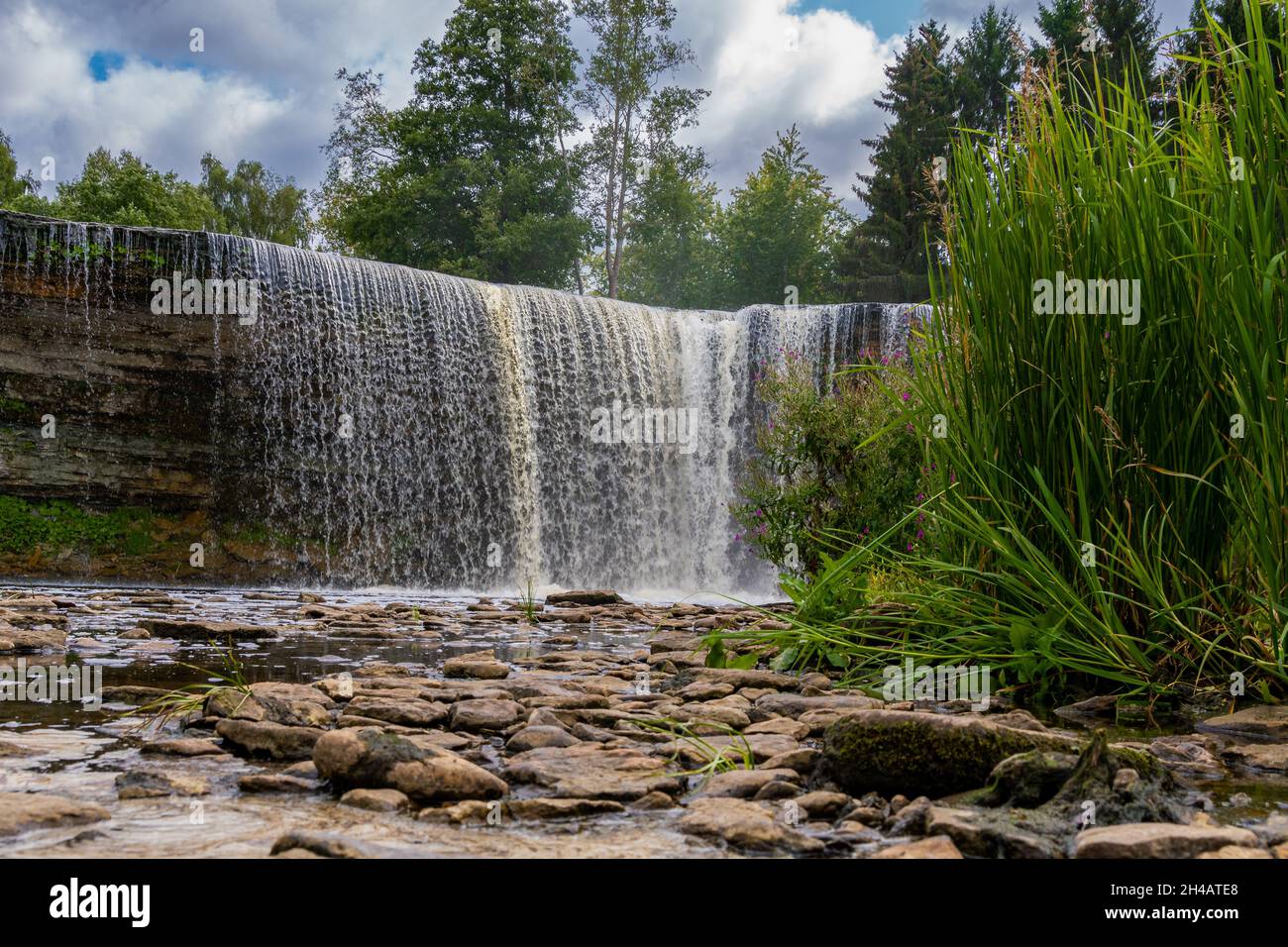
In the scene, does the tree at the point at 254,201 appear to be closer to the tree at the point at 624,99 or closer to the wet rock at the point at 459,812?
the tree at the point at 624,99

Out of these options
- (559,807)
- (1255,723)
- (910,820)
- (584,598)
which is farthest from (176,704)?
(584,598)

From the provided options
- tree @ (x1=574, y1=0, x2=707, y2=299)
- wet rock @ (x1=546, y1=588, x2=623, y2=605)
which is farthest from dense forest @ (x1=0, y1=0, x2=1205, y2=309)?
wet rock @ (x1=546, y1=588, x2=623, y2=605)

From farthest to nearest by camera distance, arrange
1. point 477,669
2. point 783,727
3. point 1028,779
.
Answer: point 477,669 < point 783,727 < point 1028,779

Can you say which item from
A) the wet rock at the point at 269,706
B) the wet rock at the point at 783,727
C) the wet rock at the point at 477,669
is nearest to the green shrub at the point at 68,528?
the wet rock at the point at 477,669

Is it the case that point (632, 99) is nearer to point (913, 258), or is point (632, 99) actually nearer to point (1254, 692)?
point (913, 258)

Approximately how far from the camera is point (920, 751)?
8.46 ft

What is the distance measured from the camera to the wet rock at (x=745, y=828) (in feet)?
6.97

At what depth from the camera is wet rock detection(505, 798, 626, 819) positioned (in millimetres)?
2396

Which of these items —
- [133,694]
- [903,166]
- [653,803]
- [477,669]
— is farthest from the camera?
[903,166]

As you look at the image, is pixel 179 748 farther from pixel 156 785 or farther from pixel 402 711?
pixel 402 711

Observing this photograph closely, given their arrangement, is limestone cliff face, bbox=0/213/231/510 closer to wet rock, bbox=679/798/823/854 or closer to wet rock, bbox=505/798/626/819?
wet rock, bbox=505/798/626/819

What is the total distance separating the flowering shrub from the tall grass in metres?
3.38

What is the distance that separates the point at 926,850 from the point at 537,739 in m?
1.43
